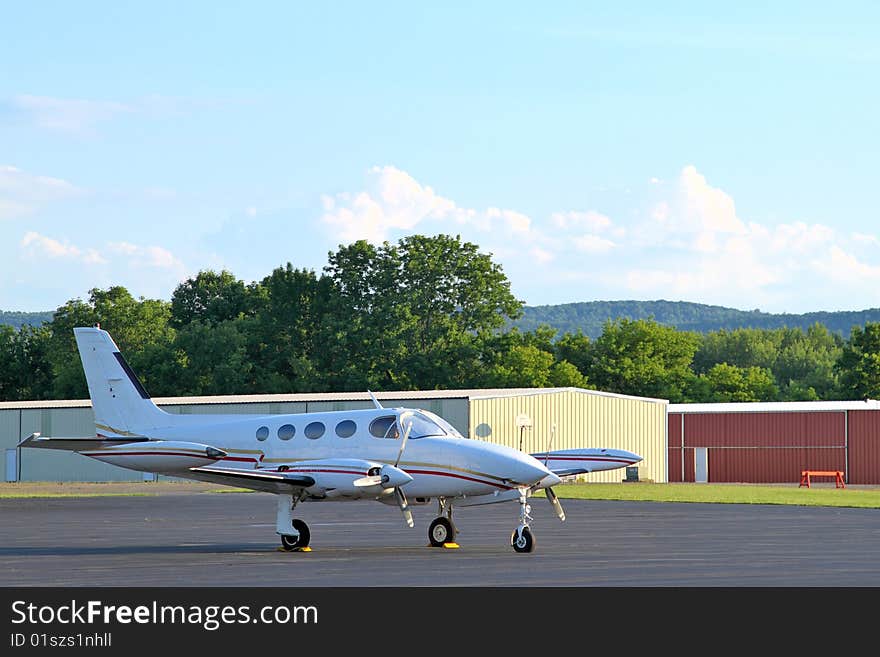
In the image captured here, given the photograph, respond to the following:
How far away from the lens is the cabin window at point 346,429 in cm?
2808

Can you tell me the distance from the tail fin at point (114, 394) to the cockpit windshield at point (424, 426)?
276 inches

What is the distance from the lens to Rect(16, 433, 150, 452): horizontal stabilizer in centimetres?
2924

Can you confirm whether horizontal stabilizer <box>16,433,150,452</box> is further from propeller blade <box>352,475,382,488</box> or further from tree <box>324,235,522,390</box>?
tree <box>324,235,522,390</box>

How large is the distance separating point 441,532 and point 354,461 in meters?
2.31

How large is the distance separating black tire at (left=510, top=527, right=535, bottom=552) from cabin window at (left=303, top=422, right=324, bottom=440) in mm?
4807

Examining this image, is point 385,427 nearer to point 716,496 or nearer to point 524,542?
point 524,542

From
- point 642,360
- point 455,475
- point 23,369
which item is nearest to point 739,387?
point 642,360

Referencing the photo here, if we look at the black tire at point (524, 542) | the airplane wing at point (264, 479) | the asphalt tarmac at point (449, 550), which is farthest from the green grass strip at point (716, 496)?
the airplane wing at point (264, 479)
